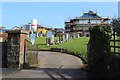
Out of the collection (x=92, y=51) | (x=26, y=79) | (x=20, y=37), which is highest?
(x=20, y=37)

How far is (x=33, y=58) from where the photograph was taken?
9188 mm

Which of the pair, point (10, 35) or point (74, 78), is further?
point (10, 35)

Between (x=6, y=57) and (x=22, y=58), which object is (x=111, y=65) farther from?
(x=6, y=57)

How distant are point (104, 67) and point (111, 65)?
783mm

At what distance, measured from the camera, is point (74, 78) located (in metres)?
5.53

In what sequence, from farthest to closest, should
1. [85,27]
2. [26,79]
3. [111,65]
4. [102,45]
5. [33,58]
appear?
[85,27]
[33,58]
[102,45]
[26,79]
[111,65]

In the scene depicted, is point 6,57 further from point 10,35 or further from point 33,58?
point 33,58

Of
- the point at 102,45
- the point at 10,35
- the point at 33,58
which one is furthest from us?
the point at 33,58

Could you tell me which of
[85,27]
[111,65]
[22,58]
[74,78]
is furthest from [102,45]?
[85,27]

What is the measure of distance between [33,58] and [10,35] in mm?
2766

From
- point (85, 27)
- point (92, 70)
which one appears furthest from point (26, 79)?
point (85, 27)

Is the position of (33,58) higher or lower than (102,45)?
lower

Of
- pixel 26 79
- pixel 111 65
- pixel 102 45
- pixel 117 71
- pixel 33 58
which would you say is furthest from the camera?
pixel 33 58

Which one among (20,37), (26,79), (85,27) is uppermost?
(85,27)
